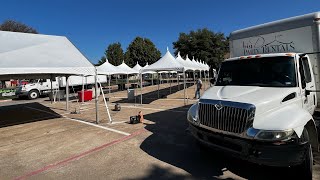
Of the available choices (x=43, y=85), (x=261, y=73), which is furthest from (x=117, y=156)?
(x=43, y=85)

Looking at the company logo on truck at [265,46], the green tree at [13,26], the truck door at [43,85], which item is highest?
the green tree at [13,26]

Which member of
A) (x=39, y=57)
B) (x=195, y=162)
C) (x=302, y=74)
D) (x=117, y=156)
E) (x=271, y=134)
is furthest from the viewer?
(x=39, y=57)

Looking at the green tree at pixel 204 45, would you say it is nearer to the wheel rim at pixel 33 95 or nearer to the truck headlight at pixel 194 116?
the wheel rim at pixel 33 95

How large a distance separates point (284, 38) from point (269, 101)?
2549 mm

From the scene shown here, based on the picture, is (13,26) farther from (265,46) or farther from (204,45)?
(265,46)

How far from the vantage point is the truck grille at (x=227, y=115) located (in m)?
4.41

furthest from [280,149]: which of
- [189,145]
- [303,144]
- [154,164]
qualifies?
[189,145]

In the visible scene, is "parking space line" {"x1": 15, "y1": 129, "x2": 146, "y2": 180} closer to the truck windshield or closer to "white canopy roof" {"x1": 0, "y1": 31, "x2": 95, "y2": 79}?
the truck windshield

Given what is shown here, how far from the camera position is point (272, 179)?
4.66m

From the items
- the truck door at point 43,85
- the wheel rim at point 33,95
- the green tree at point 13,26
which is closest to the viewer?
the wheel rim at point 33,95

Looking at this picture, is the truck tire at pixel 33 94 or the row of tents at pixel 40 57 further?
the truck tire at pixel 33 94

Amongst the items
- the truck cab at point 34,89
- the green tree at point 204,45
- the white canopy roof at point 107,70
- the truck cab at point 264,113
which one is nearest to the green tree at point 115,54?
the green tree at point 204,45

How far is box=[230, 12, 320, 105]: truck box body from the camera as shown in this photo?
5855 millimetres

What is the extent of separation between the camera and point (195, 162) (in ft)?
18.4
